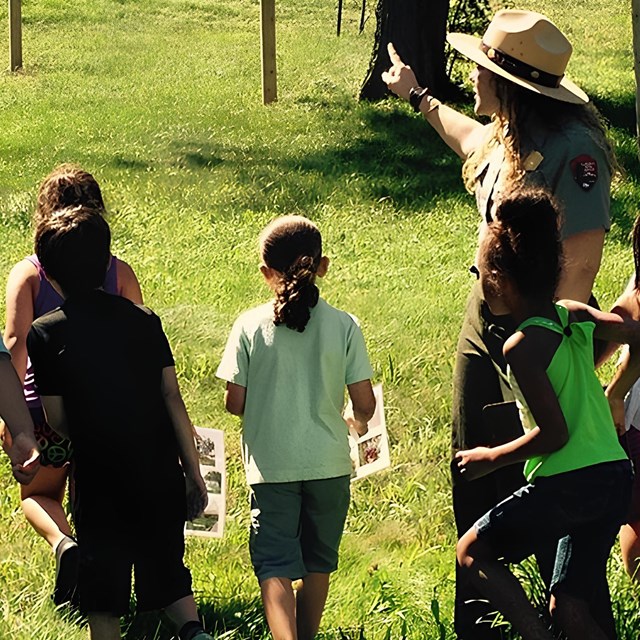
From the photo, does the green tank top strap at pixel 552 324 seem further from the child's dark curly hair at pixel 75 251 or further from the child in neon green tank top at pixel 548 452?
the child's dark curly hair at pixel 75 251

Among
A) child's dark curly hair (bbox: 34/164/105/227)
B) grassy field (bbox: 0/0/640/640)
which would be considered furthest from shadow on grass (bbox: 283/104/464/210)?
child's dark curly hair (bbox: 34/164/105/227)

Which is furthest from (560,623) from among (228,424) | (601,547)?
(228,424)

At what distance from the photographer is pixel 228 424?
21.8 feet

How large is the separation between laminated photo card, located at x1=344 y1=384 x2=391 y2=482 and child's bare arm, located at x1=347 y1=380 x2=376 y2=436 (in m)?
0.06

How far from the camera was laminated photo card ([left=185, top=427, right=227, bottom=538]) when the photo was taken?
14.6 feet

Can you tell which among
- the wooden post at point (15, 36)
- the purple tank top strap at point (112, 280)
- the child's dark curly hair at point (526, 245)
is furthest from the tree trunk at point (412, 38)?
the child's dark curly hair at point (526, 245)

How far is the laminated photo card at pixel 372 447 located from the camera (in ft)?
14.4

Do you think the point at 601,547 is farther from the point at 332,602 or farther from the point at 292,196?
the point at 292,196

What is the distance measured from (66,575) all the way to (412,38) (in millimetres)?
10763

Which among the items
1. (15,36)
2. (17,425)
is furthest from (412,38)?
(17,425)

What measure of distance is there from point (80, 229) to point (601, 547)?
177 centimetres

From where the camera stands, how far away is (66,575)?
14.6ft

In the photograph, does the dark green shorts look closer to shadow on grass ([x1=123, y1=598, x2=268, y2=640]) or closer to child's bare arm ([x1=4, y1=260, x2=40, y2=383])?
shadow on grass ([x1=123, y1=598, x2=268, y2=640])

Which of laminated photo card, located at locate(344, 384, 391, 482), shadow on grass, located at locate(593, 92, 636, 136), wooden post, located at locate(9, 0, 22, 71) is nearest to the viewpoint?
laminated photo card, located at locate(344, 384, 391, 482)
